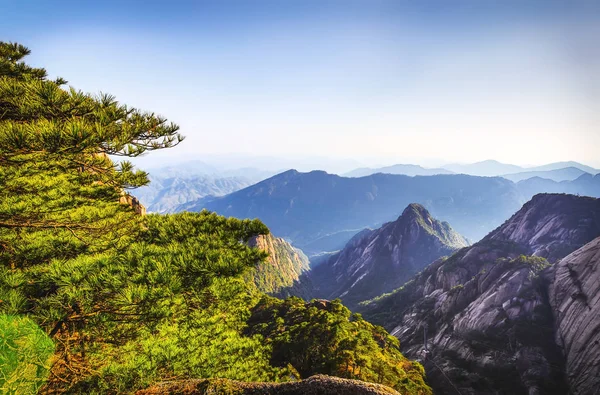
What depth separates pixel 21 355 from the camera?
4.33 metres

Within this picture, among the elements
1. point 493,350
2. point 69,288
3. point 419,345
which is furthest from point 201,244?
point 419,345

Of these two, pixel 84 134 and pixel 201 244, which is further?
pixel 201 244

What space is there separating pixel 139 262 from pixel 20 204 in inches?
214

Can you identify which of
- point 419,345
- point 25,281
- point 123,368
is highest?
point 25,281

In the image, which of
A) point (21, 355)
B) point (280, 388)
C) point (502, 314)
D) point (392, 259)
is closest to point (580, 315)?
point (502, 314)

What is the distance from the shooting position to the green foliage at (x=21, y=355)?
4057 mm

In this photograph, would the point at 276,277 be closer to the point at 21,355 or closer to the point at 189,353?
the point at 189,353

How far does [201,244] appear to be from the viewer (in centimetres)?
780

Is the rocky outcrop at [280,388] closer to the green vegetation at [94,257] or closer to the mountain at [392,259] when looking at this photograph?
the green vegetation at [94,257]

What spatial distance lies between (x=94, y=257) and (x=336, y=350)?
866 inches

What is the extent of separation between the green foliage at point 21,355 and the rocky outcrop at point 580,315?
55455mm

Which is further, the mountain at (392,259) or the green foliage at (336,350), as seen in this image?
the mountain at (392,259)

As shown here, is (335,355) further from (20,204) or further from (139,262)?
(20,204)

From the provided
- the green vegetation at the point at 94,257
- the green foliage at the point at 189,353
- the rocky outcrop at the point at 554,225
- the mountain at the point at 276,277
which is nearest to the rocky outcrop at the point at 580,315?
the rocky outcrop at the point at 554,225
